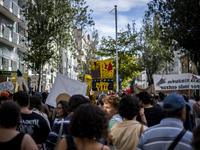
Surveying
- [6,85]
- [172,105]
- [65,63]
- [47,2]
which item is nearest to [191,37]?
[47,2]

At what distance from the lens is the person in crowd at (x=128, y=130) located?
3.52m

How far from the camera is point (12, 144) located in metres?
2.92

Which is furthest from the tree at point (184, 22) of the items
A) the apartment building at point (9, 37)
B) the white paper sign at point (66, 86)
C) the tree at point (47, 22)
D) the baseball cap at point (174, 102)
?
the baseball cap at point (174, 102)

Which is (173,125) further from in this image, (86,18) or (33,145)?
(86,18)

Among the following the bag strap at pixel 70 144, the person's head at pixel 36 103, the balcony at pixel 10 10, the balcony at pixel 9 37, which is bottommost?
the bag strap at pixel 70 144

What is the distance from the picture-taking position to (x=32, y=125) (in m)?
4.39

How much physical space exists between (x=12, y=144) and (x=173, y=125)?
5.50 ft

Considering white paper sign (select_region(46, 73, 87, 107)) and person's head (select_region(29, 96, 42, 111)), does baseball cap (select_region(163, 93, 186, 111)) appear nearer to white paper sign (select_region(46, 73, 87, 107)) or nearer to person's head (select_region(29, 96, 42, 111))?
person's head (select_region(29, 96, 42, 111))

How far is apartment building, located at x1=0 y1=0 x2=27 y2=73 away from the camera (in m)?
27.8

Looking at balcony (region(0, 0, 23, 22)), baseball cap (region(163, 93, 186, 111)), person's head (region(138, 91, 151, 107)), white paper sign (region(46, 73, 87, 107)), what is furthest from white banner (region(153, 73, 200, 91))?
balcony (region(0, 0, 23, 22))

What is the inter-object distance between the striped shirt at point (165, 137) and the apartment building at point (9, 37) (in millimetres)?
24992

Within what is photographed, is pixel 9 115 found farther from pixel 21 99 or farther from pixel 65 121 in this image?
pixel 21 99

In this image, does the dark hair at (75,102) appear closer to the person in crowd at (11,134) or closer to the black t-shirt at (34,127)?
the black t-shirt at (34,127)

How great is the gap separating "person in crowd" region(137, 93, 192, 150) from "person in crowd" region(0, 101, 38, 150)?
1.21 m
